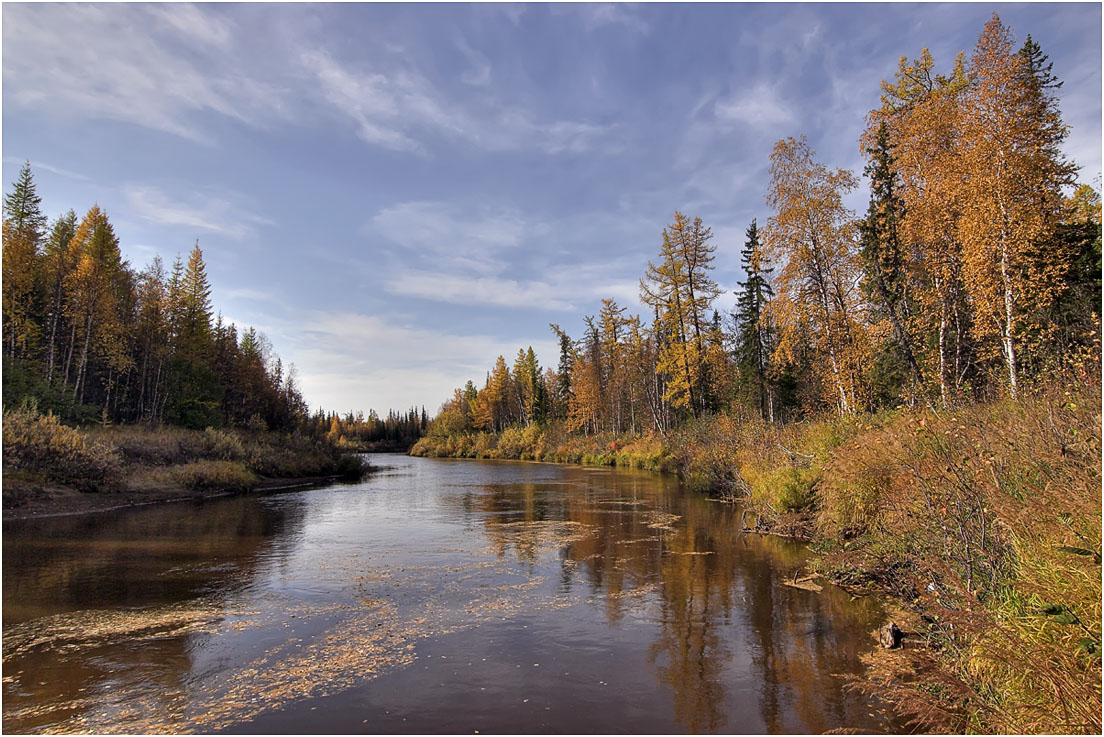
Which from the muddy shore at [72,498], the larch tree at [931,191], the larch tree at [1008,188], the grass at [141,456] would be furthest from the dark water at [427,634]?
the larch tree at [931,191]

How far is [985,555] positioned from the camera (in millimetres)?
5051

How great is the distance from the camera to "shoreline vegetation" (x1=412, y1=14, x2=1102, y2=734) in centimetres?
410

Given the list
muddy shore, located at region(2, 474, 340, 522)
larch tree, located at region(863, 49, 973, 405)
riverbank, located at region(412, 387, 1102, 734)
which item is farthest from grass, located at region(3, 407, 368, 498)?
larch tree, located at region(863, 49, 973, 405)

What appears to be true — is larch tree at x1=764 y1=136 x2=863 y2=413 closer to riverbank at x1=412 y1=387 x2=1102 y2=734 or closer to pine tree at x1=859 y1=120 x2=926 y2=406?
pine tree at x1=859 y1=120 x2=926 y2=406

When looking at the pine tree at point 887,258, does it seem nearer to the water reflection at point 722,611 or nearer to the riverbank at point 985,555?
the water reflection at point 722,611

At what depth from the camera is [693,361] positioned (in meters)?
33.0

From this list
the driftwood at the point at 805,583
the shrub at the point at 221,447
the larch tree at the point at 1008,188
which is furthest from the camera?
the shrub at the point at 221,447

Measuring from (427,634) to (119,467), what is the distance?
20.1m

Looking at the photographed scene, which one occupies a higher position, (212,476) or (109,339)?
(109,339)

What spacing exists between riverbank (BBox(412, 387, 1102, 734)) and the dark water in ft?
2.13

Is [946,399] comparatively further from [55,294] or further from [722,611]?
[55,294]

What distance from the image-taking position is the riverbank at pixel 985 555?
362cm

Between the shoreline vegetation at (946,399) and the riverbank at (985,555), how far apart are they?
23 mm

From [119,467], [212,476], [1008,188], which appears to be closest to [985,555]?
[1008,188]
